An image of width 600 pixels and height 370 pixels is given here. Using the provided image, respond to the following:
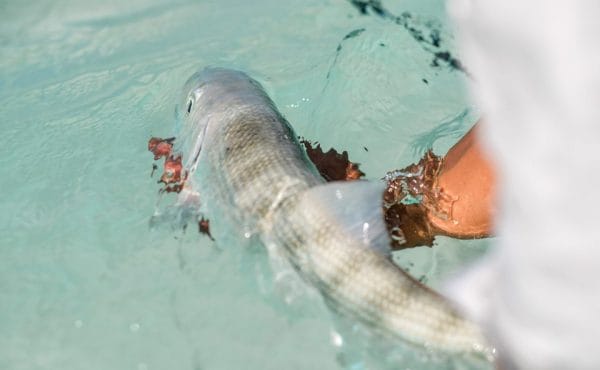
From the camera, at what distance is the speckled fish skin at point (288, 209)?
6.64 feet

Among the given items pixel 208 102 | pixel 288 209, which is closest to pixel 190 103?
pixel 208 102

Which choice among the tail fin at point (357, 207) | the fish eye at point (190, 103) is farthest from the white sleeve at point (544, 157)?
the fish eye at point (190, 103)

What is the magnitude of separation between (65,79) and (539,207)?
3.78 metres

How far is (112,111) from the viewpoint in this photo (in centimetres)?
403

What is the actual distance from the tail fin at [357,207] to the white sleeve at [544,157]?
815 mm

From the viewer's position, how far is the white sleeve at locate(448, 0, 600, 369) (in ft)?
3.71

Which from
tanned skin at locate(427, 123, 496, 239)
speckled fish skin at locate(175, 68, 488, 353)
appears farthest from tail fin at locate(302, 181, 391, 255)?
tanned skin at locate(427, 123, 496, 239)

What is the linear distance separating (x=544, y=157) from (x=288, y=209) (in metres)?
1.33

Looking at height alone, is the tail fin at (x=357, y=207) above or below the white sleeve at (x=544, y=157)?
below

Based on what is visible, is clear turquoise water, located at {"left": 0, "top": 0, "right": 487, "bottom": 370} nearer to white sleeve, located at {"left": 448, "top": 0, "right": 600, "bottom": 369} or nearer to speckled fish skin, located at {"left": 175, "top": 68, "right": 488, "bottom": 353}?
speckled fish skin, located at {"left": 175, "top": 68, "right": 488, "bottom": 353}

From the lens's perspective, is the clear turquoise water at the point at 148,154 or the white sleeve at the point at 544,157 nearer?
the white sleeve at the point at 544,157

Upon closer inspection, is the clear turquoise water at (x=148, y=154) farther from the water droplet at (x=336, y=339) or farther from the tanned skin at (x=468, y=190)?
the tanned skin at (x=468, y=190)

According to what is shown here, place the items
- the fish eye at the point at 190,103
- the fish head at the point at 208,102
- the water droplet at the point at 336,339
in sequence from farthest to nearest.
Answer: the fish eye at the point at 190,103
the fish head at the point at 208,102
the water droplet at the point at 336,339

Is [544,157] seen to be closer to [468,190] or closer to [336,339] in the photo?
[336,339]
